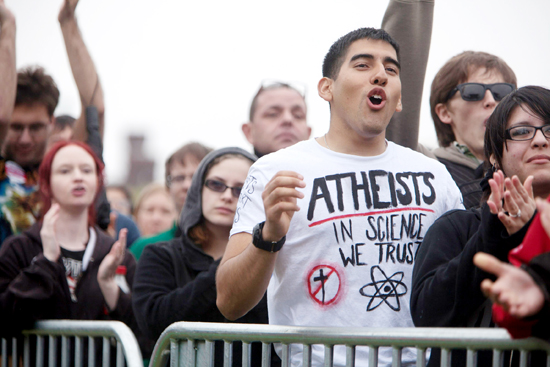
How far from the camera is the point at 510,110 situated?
261cm

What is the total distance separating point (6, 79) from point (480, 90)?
276 centimetres

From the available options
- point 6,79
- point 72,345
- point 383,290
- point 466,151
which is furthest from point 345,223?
point 6,79

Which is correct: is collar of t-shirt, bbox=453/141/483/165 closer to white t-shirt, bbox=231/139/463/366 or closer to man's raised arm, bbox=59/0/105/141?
white t-shirt, bbox=231/139/463/366

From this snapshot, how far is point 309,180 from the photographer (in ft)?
8.93

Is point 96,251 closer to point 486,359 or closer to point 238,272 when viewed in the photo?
point 238,272

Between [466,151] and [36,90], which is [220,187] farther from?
[36,90]

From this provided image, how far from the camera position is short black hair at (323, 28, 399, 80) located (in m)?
2.99

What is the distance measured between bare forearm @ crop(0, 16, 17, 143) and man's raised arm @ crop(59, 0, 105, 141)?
1.43 feet

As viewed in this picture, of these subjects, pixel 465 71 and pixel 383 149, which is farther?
pixel 465 71

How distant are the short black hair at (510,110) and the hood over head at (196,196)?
1.59 metres

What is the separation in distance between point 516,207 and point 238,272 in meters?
1.04

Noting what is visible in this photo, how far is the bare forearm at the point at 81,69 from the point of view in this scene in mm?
4371

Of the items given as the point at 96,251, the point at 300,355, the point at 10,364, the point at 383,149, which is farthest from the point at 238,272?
the point at 10,364

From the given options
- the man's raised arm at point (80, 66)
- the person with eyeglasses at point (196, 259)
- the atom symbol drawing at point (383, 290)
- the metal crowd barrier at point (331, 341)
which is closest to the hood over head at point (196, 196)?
the person with eyeglasses at point (196, 259)
